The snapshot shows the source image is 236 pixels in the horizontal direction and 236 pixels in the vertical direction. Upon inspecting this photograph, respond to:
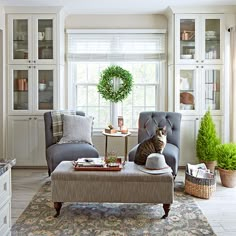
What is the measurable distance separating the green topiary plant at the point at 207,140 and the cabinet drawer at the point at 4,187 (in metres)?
3.12

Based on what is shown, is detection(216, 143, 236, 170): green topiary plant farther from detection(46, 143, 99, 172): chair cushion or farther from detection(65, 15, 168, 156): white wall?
detection(65, 15, 168, 156): white wall

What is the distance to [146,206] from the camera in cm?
347

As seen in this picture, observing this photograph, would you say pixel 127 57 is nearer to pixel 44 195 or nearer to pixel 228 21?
pixel 228 21

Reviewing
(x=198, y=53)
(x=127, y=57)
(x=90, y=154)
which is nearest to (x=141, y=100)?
(x=127, y=57)

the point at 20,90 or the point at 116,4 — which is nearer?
the point at 116,4

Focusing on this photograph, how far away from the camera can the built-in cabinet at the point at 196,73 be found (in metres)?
5.00

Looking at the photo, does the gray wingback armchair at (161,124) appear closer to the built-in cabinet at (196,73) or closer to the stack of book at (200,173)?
the built-in cabinet at (196,73)

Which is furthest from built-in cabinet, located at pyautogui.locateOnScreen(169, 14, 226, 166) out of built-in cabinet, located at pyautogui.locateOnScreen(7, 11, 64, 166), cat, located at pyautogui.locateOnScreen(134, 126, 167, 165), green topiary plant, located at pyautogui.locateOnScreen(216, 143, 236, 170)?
built-in cabinet, located at pyautogui.locateOnScreen(7, 11, 64, 166)

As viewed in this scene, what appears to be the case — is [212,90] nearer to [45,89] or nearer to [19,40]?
[45,89]

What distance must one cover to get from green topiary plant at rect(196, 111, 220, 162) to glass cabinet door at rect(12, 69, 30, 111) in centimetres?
267

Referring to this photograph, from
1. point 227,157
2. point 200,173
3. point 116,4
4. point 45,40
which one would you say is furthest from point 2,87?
point 227,157

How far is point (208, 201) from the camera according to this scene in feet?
12.1

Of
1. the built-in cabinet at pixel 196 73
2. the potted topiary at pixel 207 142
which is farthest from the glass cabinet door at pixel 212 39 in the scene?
the potted topiary at pixel 207 142

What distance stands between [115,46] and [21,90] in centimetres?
167
